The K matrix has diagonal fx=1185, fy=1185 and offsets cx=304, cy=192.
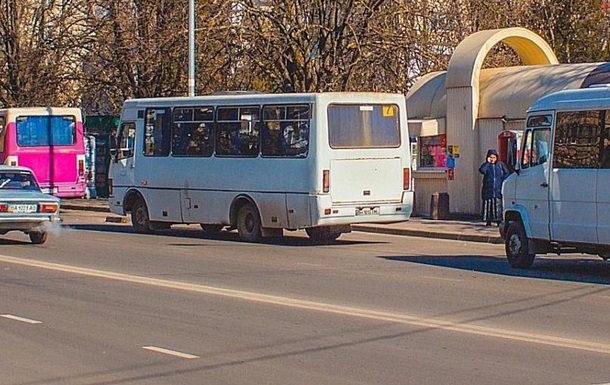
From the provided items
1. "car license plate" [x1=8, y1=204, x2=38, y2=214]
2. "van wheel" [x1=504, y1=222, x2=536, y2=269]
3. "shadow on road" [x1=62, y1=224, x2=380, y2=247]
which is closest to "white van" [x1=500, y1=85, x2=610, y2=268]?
"van wheel" [x1=504, y1=222, x2=536, y2=269]

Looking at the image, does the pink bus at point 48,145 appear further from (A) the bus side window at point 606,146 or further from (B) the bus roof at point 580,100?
(A) the bus side window at point 606,146

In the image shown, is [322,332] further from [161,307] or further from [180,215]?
[180,215]

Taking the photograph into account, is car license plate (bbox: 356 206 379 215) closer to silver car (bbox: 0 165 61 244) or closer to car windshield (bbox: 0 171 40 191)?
silver car (bbox: 0 165 61 244)

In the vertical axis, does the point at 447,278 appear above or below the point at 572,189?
below

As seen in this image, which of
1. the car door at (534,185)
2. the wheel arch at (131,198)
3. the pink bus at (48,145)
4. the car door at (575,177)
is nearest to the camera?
the car door at (575,177)

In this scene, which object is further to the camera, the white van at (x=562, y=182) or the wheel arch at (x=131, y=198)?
the wheel arch at (x=131, y=198)

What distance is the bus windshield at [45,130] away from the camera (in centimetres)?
3447

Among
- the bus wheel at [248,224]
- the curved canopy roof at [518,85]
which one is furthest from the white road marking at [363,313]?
the curved canopy roof at [518,85]

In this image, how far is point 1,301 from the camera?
45.2ft

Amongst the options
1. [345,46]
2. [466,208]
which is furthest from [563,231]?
[345,46]

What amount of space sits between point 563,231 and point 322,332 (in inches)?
256

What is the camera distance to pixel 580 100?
1698 centimetres

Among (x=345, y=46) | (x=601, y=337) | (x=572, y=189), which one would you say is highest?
(x=345, y=46)

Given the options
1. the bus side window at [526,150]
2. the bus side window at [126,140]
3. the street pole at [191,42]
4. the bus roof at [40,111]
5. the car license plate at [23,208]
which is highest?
the street pole at [191,42]
